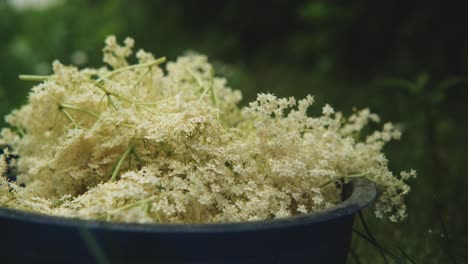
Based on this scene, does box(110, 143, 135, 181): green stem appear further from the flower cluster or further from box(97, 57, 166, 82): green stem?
box(97, 57, 166, 82): green stem

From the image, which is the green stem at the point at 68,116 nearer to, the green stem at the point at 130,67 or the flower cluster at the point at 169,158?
the flower cluster at the point at 169,158

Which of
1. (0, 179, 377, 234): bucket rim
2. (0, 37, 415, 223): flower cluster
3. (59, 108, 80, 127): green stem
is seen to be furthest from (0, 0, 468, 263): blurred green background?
(59, 108, 80, 127): green stem

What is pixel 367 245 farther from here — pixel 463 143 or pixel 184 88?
pixel 463 143

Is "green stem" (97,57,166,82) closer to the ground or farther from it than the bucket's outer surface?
farther from it

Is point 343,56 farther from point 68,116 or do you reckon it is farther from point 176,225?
point 176,225

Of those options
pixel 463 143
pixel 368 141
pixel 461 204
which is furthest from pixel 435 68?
pixel 368 141

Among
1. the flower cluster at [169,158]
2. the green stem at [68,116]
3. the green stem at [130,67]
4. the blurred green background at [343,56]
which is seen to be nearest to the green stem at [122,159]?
the flower cluster at [169,158]
